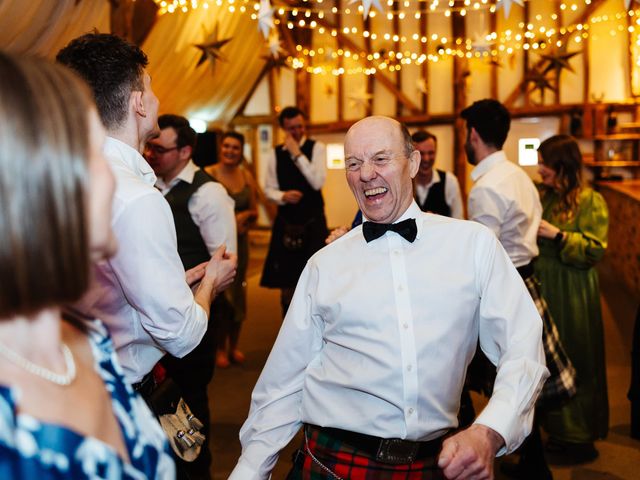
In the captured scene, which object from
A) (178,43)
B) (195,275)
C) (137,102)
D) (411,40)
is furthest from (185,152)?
(411,40)

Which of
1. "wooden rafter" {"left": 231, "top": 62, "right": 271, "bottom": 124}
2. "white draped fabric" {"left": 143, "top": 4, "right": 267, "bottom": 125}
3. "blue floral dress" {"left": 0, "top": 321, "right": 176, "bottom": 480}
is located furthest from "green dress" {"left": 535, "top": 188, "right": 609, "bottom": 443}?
"wooden rafter" {"left": 231, "top": 62, "right": 271, "bottom": 124}

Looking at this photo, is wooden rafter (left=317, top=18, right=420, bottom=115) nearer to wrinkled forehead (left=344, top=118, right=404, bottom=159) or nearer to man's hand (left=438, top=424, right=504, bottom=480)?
wrinkled forehead (left=344, top=118, right=404, bottom=159)

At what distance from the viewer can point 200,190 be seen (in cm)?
333

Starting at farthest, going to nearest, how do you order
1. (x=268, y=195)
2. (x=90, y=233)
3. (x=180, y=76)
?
(x=180, y=76)
(x=268, y=195)
(x=90, y=233)

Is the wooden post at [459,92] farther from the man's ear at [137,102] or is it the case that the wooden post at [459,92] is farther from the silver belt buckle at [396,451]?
the silver belt buckle at [396,451]

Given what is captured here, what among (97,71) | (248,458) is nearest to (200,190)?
(97,71)

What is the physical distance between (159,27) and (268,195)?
14.6 ft

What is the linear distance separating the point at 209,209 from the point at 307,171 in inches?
86.1

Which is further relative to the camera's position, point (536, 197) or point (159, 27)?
point (159, 27)

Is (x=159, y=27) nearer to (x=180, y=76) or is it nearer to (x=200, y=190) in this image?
(x=180, y=76)

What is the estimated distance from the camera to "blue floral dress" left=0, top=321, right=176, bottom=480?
76cm

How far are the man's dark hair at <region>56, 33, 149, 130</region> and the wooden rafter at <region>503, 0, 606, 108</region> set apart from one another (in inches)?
408

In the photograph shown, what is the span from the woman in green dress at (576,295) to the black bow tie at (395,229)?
1.84 metres

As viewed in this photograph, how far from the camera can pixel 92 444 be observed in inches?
33.6
